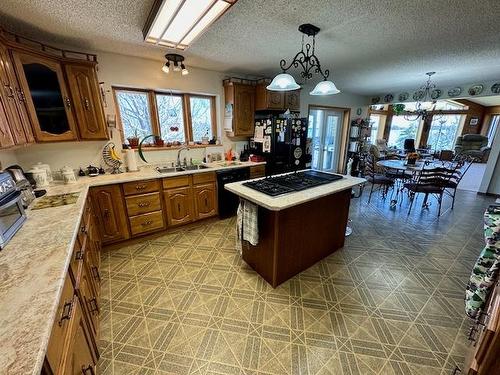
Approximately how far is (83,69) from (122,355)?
2772mm

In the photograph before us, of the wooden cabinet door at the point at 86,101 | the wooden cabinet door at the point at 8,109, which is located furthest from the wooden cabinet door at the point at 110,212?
the wooden cabinet door at the point at 8,109

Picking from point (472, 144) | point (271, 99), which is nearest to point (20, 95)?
point (271, 99)

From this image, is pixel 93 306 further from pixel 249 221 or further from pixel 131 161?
pixel 131 161

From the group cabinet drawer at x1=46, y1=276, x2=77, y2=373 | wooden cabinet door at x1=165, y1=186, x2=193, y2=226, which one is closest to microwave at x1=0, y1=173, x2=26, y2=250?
cabinet drawer at x1=46, y1=276, x2=77, y2=373

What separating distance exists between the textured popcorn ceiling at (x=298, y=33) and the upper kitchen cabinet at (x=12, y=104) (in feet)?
1.39

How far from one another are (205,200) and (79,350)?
7.47 feet

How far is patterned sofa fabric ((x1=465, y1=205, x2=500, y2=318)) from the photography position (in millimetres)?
1191

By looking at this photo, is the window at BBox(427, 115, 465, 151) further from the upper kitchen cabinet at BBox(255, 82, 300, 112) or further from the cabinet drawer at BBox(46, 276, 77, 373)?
the cabinet drawer at BBox(46, 276, 77, 373)

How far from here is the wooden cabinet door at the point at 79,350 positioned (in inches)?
34.1

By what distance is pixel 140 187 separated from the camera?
2.63 m

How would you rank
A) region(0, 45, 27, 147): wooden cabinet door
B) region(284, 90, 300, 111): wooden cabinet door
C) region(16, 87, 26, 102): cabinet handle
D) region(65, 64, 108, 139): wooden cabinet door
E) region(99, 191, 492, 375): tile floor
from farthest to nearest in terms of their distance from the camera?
region(284, 90, 300, 111): wooden cabinet door < region(65, 64, 108, 139): wooden cabinet door < region(16, 87, 26, 102): cabinet handle < region(0, 45, 27, 147): wooden cabinet door < region(99, 191, 492, 375): tile floor

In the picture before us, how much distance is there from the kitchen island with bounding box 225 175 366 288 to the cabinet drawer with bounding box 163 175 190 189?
1043 millimetres

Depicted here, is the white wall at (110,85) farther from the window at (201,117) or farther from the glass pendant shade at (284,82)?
the glass pendant shade at (284,82)

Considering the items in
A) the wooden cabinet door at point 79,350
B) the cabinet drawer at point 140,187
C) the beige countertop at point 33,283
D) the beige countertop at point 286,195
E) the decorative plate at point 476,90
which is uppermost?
the decorative plate at point 476,90
